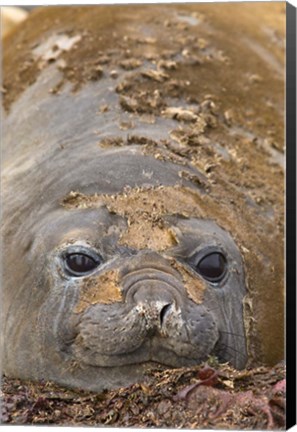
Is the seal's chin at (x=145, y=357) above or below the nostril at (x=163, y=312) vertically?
below

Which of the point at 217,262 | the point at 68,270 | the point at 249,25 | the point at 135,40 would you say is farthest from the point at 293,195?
the point at 249,25

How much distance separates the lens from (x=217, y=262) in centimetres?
536

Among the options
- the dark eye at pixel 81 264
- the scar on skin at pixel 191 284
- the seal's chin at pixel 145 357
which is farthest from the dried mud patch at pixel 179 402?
the dark eye at pixel 81 264

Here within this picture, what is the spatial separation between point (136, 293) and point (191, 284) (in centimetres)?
29

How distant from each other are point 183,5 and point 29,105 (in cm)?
112

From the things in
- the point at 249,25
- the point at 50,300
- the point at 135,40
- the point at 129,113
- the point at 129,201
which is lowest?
the point at 50,300

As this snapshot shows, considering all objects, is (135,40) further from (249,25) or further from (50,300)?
(50,300)

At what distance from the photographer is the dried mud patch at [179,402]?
5.14 m

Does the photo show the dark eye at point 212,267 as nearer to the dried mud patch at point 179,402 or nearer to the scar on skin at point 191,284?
the scar on skin at point 191,284

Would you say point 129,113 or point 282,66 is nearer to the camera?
point 129,113

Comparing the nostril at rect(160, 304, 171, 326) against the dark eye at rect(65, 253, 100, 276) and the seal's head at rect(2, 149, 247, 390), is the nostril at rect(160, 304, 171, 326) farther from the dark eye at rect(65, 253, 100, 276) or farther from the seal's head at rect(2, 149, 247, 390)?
the dark eye at rect(65, 253, 100, 276)

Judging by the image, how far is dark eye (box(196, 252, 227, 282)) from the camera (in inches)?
209

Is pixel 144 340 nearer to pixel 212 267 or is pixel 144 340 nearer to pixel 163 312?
pixel 163 312

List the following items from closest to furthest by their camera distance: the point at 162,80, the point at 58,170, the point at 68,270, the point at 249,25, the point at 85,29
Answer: the point at 68,270 < the point at 58,170 < the point at 162,80 < the point at 85,29 < the point at 249,25
